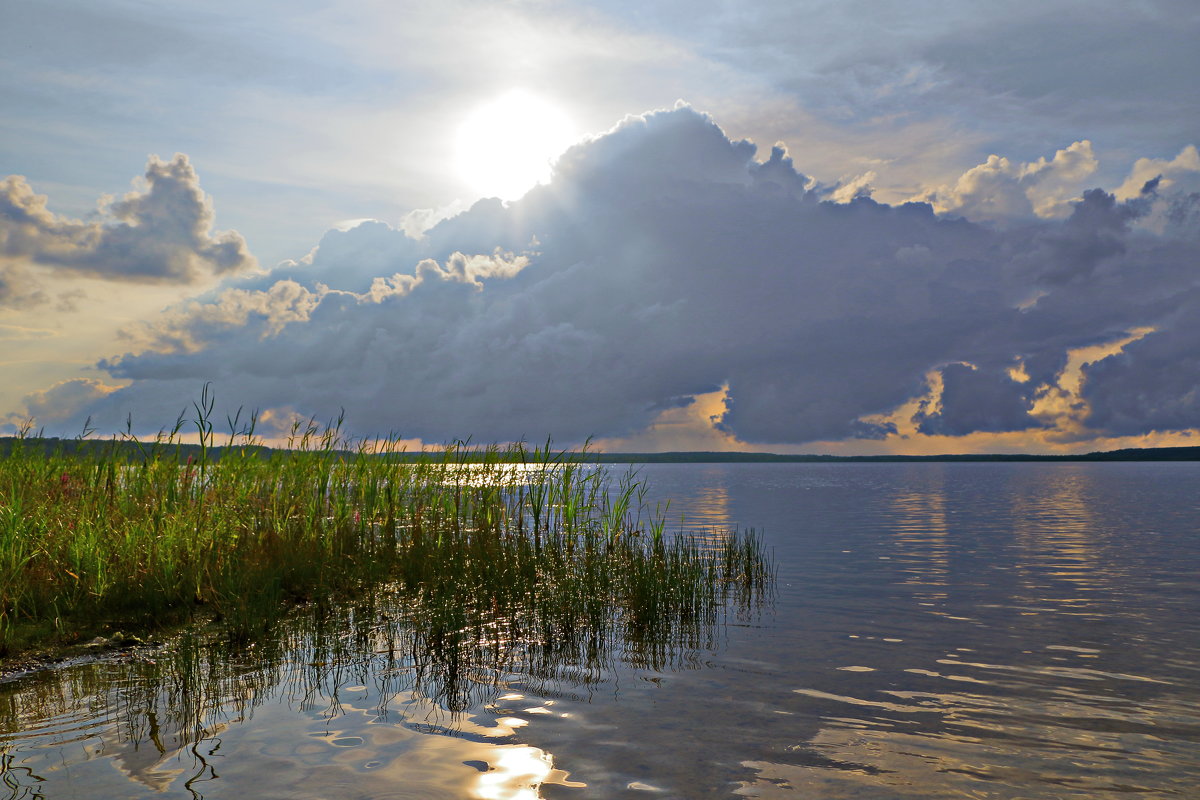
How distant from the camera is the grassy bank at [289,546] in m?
9.95

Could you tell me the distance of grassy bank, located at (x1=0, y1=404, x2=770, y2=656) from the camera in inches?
392

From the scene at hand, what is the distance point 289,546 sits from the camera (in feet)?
40.9

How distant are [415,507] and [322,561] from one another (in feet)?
15.1

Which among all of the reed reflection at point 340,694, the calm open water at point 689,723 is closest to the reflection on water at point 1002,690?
the calm open water at point 689,723

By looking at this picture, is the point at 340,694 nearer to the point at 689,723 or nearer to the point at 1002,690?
the point at 689,723

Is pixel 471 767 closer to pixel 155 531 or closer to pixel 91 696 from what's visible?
pixel 91 696

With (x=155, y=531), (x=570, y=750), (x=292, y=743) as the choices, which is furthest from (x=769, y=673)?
(x=155, y=531)

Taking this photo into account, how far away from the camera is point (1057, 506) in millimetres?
46750

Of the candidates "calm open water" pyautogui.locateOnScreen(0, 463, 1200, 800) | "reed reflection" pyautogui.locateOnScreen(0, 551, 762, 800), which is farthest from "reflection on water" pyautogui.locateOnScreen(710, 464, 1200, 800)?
"reed reflection" pyautogui.locateOnScreen(0, 551, 762, 800)

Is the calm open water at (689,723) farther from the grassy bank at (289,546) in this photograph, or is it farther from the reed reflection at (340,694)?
the grassy bank at (289,546)

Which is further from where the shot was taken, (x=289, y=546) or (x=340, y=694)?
(x=289, y=546)

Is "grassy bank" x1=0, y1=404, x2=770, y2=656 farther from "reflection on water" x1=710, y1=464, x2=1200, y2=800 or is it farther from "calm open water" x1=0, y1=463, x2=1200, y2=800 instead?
"reflection on water" x1=710, y1=464, x2=1200, y2=800

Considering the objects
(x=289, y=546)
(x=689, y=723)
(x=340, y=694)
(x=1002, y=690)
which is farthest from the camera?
(x=289, y=546)

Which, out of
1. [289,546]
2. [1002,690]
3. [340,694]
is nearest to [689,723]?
[340,694]
